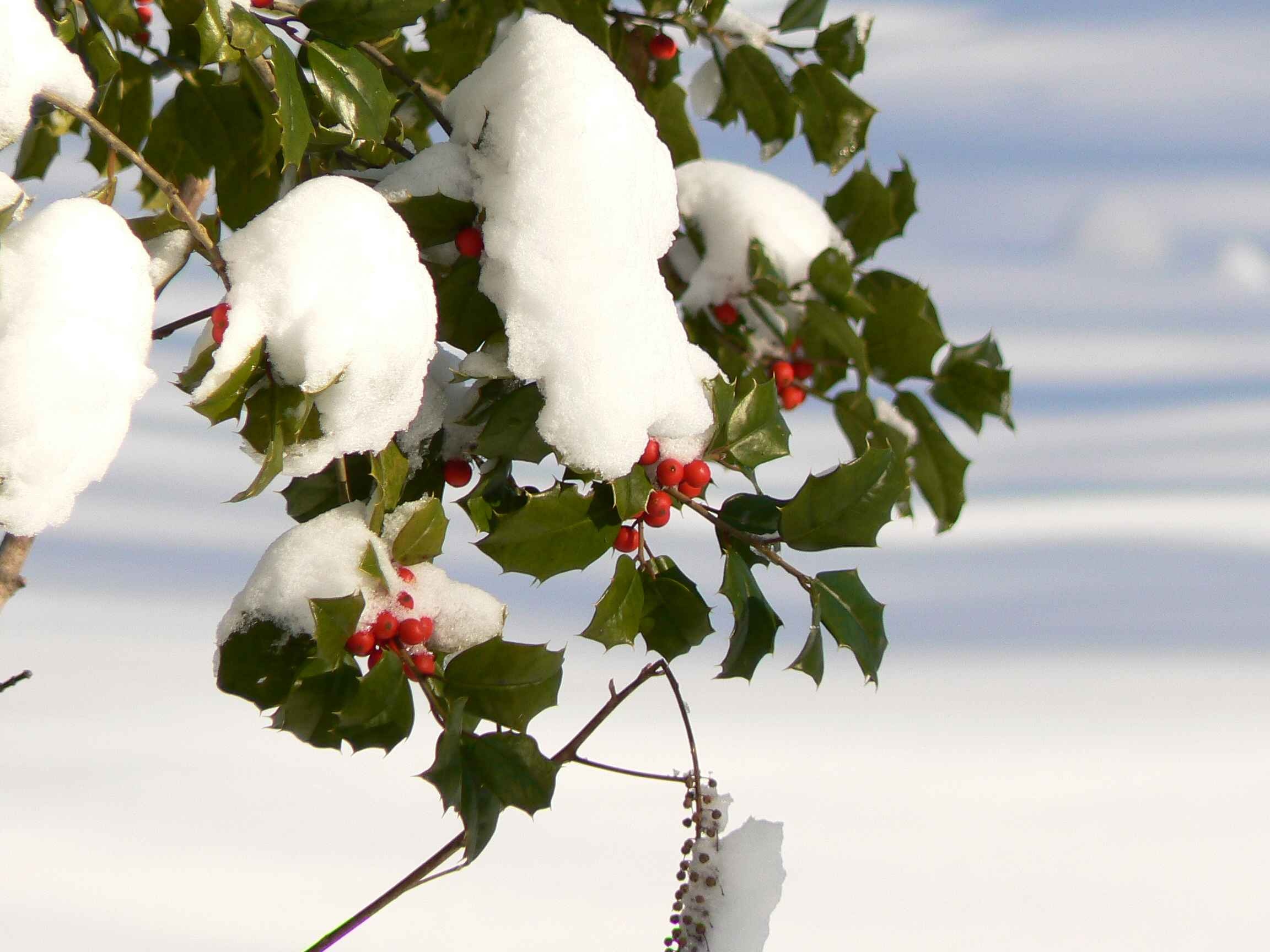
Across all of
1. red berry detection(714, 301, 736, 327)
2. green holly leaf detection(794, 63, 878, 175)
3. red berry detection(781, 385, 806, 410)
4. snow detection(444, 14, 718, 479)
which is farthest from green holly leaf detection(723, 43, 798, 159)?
snow detection(444, 14, 718, 479)

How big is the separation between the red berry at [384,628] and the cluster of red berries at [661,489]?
0.21 meters

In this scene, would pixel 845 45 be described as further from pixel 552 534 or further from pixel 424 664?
pixel 424 664

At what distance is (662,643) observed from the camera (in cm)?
122

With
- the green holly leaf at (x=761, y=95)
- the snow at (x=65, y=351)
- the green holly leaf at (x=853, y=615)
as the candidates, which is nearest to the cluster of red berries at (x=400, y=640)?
the snow at (x=65, y=351)

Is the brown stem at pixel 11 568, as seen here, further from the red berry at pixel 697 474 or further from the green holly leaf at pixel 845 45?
the green holly leaf at pixel 845 45

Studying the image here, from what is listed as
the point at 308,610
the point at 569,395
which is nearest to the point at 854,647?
the point at 569,395

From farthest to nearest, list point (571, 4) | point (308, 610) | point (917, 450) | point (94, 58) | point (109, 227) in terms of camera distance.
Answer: point (917, 450), point (571, 4), point (94, 58), point (308, 610), point (109, 227)

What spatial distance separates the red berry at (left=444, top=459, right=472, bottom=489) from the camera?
4.11ft

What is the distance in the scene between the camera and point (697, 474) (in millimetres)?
1215

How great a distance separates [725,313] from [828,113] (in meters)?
0.31

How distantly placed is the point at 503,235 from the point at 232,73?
504 mm

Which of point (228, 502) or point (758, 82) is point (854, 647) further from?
point (758, 82)

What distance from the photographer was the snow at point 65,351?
93 cm

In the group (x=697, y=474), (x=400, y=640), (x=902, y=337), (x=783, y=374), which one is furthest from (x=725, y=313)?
(x=400, y=640)
